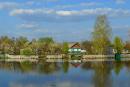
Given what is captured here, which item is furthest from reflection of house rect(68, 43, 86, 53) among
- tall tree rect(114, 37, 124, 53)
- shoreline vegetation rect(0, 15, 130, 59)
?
tall tree rect(114, 37, 124, 53)

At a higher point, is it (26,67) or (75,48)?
(75,48)

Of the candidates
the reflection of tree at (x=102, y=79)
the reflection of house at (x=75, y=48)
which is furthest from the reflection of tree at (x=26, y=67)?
the reflection of house at (x=75, y=48)

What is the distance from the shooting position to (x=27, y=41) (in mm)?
105188

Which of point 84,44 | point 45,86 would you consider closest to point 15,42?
point 84,44

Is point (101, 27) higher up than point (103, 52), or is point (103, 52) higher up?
point (101, 27)

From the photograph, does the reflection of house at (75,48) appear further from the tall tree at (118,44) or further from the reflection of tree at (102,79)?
the reflection of tree at (102,79)

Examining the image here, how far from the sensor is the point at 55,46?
10050 cm

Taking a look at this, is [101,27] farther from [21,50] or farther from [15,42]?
[15,42]

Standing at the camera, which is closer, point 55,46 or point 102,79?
point 102,79

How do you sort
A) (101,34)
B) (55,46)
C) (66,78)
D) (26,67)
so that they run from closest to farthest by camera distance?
(66,78) → (26,67) → (101,34) → (55,46)

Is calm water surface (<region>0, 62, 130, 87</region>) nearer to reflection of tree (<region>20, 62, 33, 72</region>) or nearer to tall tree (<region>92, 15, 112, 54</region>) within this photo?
reflection of tree (<region>20, 62, 33, 72</region>)

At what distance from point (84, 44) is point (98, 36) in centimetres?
3793

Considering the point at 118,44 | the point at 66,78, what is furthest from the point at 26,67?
the point at 118,44

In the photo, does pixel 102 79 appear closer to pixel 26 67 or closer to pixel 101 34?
pixel 26 67
